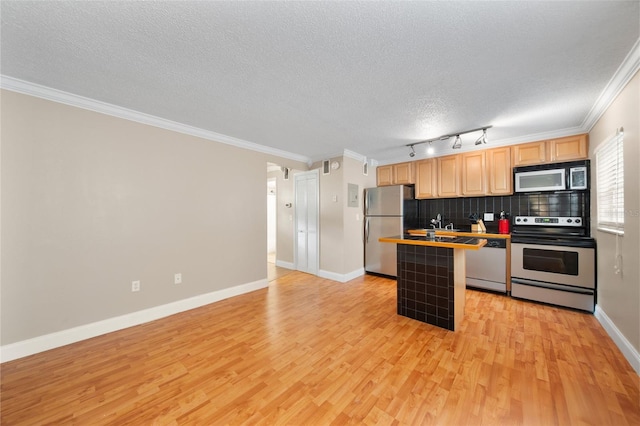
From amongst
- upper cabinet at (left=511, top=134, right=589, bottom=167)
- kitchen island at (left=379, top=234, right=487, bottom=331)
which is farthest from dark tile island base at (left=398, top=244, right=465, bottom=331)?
upper cabinet at (left=511, top=134, right=589, bottom=167)

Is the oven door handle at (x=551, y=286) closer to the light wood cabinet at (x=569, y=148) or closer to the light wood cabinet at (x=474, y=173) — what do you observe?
the light wood cabinet at (x=474, y=173)

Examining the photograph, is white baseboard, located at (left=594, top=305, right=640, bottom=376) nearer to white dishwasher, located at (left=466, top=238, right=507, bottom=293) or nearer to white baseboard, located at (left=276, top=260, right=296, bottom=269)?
white dishwasher, located at (left=466, top=238, right=507, bottom=293)

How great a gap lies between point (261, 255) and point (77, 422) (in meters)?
2.69

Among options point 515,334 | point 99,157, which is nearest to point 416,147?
point 515,334

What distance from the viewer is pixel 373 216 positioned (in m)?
4.77

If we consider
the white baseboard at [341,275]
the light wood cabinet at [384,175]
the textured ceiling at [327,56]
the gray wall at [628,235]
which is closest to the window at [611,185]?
the gray wall at [628,235]

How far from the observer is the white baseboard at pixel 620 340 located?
6.17 ft

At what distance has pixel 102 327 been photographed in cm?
252

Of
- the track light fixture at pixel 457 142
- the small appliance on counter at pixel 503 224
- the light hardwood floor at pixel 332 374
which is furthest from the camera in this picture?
the small appliance on counter at pixel 503 224

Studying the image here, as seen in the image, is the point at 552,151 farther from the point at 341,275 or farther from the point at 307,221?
the point at 307,221

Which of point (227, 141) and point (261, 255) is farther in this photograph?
point (261, 255)

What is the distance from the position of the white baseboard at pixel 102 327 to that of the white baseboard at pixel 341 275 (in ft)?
5.56

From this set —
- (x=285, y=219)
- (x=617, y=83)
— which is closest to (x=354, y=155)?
(x=285, y=219)

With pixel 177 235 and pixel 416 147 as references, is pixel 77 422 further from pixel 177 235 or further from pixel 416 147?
pixel 416 147
